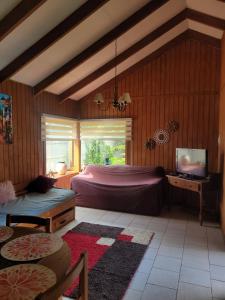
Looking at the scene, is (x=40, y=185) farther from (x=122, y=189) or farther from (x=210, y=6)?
(x=210, y=6)

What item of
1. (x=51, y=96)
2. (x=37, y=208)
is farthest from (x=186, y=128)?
(x=37, y=208)

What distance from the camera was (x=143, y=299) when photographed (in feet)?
7.15

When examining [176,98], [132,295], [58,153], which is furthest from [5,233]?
[176,98]

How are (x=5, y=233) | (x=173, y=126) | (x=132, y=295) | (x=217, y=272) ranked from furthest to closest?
1. (x=173, y=126)
2. (x=217, y=272)
3. (x=132, y=295)
4. (x=5, y=233)

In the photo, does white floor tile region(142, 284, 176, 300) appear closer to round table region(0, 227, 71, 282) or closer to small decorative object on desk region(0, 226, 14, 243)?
round table region(0, 227, 71, 282)

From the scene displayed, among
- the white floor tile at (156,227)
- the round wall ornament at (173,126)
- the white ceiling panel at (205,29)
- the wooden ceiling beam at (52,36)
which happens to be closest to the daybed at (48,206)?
the white floor tile at (156,227)

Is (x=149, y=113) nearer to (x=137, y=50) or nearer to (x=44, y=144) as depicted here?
(x=137, y=50)

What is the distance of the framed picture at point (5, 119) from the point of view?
147 inches

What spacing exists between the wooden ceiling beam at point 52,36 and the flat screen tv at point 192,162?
9.63 feet

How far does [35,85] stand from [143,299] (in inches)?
153

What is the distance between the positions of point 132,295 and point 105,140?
4101 millimetres

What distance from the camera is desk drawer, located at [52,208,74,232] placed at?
3.65m

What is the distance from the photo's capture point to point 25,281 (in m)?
1.22

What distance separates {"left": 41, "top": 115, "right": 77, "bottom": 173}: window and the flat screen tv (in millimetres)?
2664
